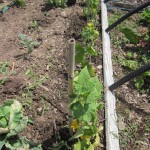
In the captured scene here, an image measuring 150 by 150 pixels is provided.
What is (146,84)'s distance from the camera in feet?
11.2

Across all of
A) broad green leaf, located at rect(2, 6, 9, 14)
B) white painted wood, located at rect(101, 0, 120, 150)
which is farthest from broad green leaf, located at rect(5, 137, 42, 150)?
broad green leaf, located at rect(2, 6, 9, 14)

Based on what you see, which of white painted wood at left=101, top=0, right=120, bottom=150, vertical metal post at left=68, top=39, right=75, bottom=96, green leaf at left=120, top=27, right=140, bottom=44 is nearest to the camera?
vertical metal post at left=68, top=39, right=75, bottom=96

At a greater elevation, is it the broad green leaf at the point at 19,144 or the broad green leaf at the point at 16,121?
the broad green leaf at the point at 16,121

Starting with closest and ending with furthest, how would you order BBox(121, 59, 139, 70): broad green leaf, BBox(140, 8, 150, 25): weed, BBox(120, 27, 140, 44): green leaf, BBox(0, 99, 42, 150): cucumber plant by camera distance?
BBox(0, 99, 42, 150): cucumber plant, BBox(121, 59, 139, 70): broad green leaf, BBox(120, 27, 140, 44): green leaf, BBox(140, 8, 150, 25): weed

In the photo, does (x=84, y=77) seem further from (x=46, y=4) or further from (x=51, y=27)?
(x=46, y=4)

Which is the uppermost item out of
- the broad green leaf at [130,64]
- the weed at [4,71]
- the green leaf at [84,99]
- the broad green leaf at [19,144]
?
the green leaf at [84,99]

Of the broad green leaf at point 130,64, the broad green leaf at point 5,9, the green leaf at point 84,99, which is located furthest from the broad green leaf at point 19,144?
the broad green leaf at point 5,9

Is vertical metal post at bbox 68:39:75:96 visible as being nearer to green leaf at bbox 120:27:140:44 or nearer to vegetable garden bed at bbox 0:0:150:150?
vegetable garden bed at bbox 0:0:150:150

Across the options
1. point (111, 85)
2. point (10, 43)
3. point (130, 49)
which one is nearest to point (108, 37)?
point (130, 49)

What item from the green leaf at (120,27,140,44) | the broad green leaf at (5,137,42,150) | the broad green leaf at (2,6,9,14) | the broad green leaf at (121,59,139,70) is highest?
the broad green leaf at (2,6,9,14)

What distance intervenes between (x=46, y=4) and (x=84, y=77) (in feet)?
8.99

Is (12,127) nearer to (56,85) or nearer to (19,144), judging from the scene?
(19,144)

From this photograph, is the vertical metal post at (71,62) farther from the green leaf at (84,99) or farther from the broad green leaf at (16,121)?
the broad green leaf at (16,121)

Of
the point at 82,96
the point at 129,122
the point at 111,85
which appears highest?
the point at 82,96
